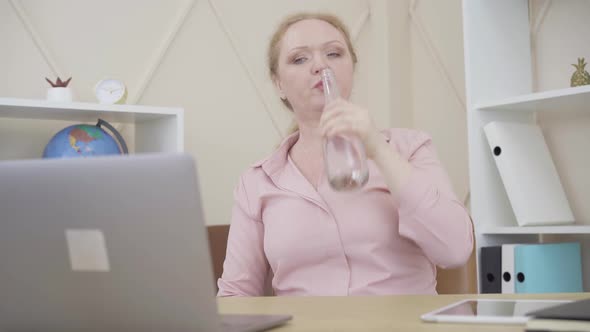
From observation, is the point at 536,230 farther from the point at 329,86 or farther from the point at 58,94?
the point at 58,94

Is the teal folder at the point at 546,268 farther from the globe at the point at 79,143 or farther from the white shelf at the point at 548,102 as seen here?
the globe at the point at 79,143

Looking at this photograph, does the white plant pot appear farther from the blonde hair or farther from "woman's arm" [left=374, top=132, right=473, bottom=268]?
"woman's arm" [left=374, top=132, right=473, bottom=268]

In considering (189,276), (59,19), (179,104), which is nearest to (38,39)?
(59,19)

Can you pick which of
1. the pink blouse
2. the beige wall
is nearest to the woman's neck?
the pink blouse

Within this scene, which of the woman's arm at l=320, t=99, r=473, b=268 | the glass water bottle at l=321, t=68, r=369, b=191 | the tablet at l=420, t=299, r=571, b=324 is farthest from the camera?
the woman's arm at l=320, t=99, r=473, b=268

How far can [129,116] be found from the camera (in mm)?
2473

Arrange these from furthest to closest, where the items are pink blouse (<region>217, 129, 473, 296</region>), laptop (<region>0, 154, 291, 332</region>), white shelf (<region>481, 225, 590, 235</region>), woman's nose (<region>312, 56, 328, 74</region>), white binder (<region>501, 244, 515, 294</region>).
Result: white binder (<region>501, 244, 515, 294</region>), white shelf (<region>481, 225, 590, 235</region>), woman's nose (<region>312, 56, 328, 74</region>), pink blouse (<region>217, 129, 473, 296</region>), laptop (<region>0, 154, 291, 332</region>)

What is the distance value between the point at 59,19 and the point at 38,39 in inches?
4.5

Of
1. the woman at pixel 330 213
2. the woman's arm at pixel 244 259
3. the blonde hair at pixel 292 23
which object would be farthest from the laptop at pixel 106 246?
the blonde hair at pixel 292 23

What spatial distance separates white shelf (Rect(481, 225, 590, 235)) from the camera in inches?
81.2

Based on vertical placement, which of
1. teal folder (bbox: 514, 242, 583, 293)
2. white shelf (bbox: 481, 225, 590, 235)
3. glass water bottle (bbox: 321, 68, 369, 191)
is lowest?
teal folder (bbox: 514, 242, 583, 293)

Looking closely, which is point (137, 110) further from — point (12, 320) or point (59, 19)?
point (12, 320)

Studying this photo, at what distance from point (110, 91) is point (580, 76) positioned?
1495 millimetres

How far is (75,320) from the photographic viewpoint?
0.70 meters
